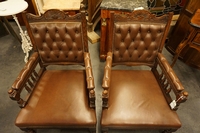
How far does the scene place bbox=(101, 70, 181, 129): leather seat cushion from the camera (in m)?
1.00

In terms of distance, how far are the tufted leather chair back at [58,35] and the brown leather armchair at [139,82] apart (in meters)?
0.29

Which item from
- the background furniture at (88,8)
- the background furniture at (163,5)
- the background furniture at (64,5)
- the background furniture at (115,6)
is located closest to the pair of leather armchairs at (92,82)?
the background furniture at (115,6)

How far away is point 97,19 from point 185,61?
1.73 meters

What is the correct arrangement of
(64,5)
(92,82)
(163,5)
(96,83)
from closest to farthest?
(92,82) → (96,83) → (64,5) → (163,5)

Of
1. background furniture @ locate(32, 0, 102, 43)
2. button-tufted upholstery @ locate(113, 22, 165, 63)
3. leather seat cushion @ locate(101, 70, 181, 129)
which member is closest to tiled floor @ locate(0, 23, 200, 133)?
background furniture @ locate(32, 0, 102, 43)

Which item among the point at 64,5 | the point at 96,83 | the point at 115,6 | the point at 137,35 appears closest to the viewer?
the point at 137,35

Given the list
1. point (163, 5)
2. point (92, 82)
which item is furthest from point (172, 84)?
point (163, 5)

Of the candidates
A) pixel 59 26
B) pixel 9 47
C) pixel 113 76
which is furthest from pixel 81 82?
pixel 9 47

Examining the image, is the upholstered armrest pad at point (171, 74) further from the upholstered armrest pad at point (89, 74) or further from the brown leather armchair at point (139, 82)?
the upholstered armrest pad at point (89, 74)

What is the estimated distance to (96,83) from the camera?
1.83m

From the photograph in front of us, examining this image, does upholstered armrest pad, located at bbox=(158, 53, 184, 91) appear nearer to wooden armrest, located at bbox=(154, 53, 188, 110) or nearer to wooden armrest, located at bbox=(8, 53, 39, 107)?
wooden armrest, located at bbox=(154, 53, 188, 110)

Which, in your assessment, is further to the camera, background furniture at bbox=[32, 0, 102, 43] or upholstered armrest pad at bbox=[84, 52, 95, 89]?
background furniture at bbox=[32, 0, 102, 43]

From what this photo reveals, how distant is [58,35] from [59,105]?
62 cm

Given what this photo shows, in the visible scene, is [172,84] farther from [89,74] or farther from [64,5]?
[64,5]
